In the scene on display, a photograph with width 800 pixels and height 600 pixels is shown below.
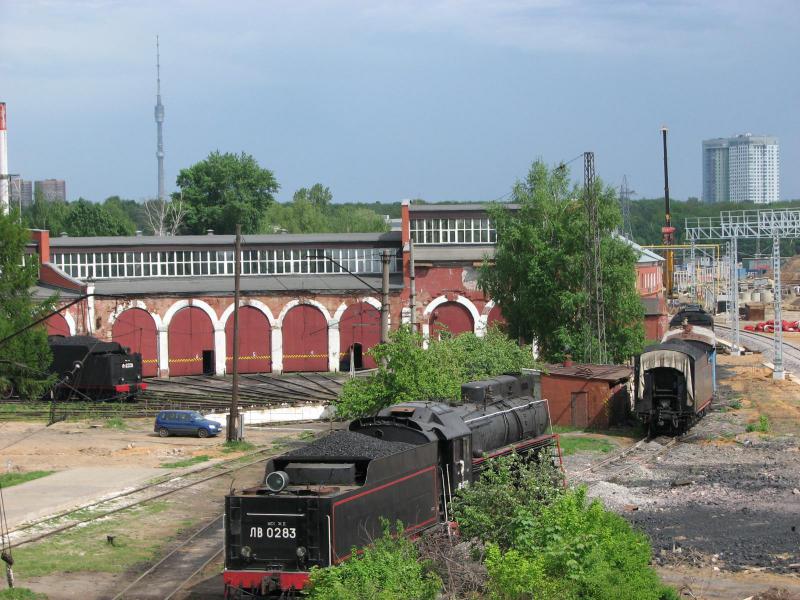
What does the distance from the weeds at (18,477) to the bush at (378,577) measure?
17.4m

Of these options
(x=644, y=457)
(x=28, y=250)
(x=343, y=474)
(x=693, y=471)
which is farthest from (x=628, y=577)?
(x=28, y=250)

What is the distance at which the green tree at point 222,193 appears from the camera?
101 meters

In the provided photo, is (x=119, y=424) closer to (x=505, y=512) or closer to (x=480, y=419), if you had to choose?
(x=480, y=419)

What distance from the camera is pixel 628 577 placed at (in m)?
14.4

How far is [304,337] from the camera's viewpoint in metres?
59.3

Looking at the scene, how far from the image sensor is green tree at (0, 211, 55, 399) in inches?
1741

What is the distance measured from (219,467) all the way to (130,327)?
100ft

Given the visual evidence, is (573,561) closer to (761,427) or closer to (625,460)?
(625,460)

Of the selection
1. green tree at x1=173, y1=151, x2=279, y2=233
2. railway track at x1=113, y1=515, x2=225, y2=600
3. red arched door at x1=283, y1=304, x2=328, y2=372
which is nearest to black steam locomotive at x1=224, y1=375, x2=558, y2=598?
railway track at x1=113, y1=515, x2=225, y2=600

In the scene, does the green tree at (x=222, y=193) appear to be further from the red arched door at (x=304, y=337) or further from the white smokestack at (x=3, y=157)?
the red arched door at (x=304, y=337)

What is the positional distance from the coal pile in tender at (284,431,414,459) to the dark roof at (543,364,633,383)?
22.0 metres

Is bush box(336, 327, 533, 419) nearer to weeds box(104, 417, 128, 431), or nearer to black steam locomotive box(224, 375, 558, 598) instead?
black steam locomotive box(224, 375, 558, 598)

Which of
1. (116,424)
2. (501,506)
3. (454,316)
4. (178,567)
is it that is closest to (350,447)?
(501,506)

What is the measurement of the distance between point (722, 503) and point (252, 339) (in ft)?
128
